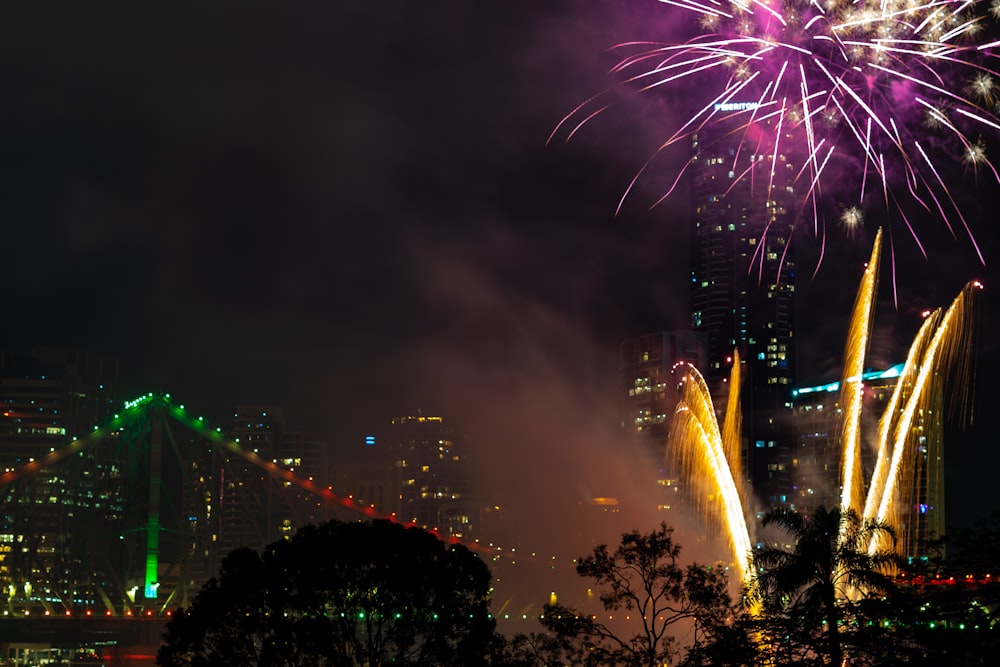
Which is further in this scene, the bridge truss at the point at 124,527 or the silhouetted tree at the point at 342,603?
the bridge truss at the point at 124,527

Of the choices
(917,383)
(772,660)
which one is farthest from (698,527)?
(772,660)

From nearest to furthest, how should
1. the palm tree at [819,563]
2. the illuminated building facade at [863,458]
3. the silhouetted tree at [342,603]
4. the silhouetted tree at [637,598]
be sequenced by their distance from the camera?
the palm tree at [819,563] → the silhouetted tree at [637,598] → the silhouetted tree at [342,603] → the illuminated building facade at [863,458]

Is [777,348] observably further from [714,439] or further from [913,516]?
[714,439]

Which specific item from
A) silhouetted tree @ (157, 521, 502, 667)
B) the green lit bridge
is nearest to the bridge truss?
the green lit bridge

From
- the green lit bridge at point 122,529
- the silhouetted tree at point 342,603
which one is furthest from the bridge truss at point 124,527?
the silhouetted tree at point 342,603

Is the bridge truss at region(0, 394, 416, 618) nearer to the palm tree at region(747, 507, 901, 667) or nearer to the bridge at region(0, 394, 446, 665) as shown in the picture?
the bridge at region(0, 394, 446, 665)

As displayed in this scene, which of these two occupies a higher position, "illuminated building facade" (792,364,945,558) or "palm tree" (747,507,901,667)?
"illuminated building facade" (792,364,945,558)

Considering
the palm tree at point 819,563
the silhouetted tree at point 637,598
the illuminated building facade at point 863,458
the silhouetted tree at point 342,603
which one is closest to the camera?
the palm tree at point 819,563

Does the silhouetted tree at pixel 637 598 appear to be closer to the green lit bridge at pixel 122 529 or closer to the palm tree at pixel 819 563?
the palm tree at pixel 819 563
